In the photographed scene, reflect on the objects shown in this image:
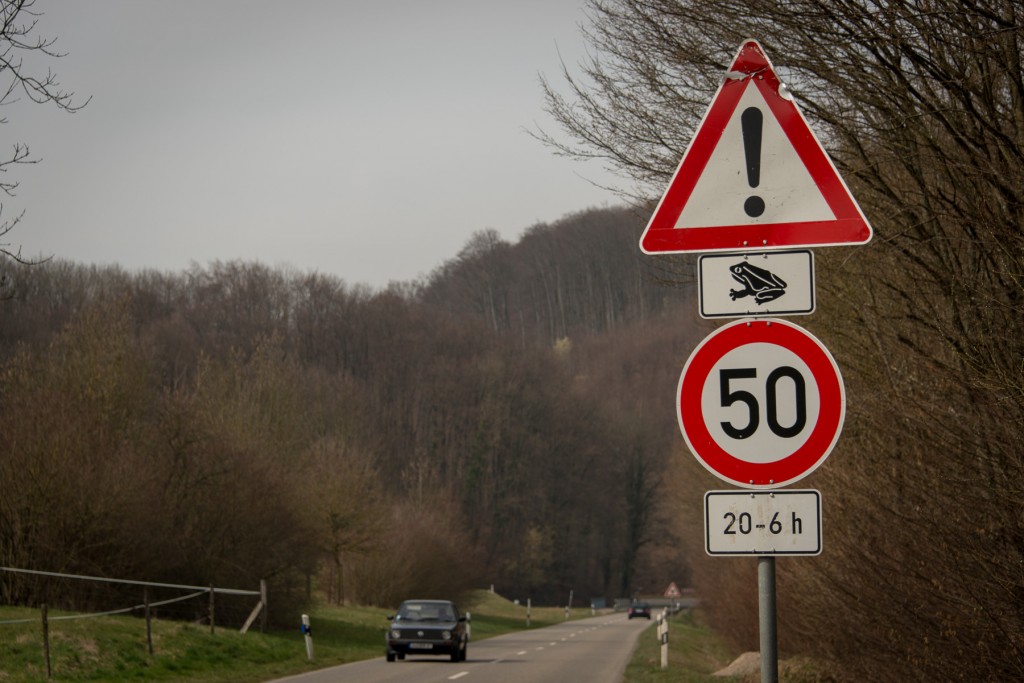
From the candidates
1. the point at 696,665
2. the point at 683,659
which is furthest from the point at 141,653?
the point at 683,659

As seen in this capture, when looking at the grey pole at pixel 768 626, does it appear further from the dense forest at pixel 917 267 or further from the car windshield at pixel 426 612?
the car windshield at pixel 426 612

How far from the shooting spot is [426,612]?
27.4 meters

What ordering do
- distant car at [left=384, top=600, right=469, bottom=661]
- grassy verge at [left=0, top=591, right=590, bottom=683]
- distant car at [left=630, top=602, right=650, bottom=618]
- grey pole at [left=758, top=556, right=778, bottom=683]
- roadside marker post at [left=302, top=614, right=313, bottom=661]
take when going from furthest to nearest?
distant car at [left=630, top=602, right=650, bottom=618]
distant car at [left=384, top=600, right=469, bottom=661]
roadside marker post at [left=302, top=614, right=313, bottom=661]
grassy verge at [left=0, top=591, right=590, bottom=683]
grey pole at [left=758, top=556, right=778, bottom=683]

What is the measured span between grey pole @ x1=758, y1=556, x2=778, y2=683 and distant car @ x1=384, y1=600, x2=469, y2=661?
75.0 feet

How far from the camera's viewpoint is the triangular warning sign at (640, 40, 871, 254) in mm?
4438

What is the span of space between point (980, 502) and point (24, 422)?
2422cm

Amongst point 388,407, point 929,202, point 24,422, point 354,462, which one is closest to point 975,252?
point 929,202

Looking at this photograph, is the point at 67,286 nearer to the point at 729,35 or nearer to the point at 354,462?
the point at 354,462

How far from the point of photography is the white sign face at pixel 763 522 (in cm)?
421

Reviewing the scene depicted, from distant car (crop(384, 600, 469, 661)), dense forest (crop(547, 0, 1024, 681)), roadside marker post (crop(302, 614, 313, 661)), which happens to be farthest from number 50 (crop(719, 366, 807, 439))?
distant car (crop(384, 600, 469, 661))

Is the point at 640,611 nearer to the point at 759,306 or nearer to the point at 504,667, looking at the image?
the point at 504,667

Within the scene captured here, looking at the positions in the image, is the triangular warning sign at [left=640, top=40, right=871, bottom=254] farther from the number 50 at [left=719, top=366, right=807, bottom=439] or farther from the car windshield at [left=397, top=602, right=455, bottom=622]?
the car windshield at [left=397, top=602, right=455, bottom=622]

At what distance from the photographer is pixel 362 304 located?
86938mm

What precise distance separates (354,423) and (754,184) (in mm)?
63452
